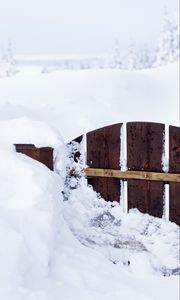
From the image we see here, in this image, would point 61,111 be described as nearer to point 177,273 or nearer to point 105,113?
point 105,113

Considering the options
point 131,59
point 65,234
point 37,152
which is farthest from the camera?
point 131,59

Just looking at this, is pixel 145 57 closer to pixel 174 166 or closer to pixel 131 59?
pixel 131 59

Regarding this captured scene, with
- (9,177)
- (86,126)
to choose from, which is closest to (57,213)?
(9,177)

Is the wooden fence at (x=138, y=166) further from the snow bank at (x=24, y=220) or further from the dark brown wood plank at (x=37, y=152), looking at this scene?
the snow bank at (x=24, y=220)

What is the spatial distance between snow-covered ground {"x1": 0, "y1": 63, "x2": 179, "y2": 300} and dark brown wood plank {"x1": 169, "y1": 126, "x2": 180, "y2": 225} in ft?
0.59

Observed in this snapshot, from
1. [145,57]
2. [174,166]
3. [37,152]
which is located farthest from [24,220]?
[145,57]

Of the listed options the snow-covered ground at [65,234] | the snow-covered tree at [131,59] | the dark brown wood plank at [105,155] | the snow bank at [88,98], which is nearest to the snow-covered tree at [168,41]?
the snow-covered tree at [131,59]

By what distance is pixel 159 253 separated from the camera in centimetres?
411

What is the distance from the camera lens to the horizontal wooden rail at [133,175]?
4324 mm

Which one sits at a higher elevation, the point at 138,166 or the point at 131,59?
the point at 131,59

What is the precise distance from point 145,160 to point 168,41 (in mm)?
38660

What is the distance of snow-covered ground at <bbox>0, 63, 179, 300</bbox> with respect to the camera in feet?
9.17

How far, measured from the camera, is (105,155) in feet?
14.8

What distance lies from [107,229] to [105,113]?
9.05ft
